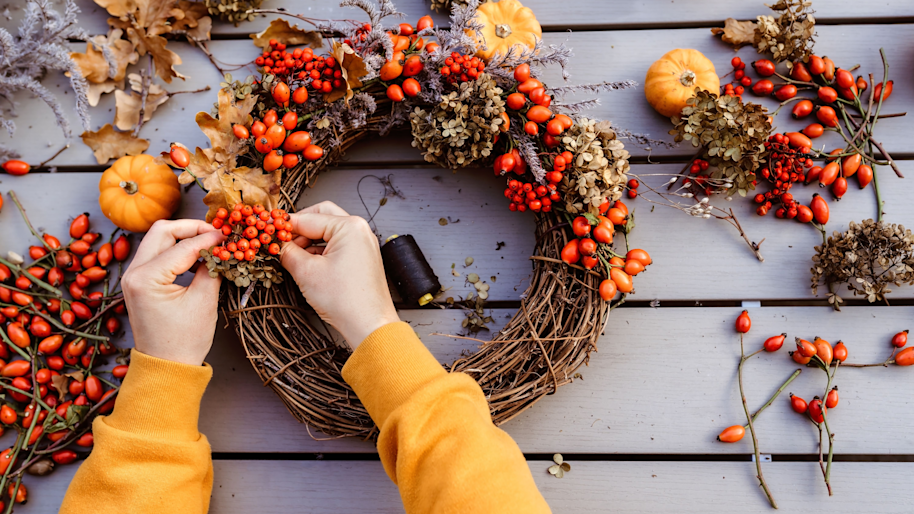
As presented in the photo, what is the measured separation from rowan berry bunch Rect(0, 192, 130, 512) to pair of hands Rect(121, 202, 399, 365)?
1.05ft

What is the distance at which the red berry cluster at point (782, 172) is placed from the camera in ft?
4.74

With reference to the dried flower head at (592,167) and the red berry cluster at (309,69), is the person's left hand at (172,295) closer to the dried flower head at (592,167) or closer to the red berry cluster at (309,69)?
the red berry cluster at (309,69)

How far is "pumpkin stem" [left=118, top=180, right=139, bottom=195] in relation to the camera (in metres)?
1.39

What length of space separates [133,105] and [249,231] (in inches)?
29.8

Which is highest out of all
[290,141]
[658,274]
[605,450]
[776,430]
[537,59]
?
[537,59]

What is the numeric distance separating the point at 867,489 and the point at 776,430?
284mm

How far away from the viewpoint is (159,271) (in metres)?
1.21

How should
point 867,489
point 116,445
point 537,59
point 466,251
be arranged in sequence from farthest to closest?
point 466,251, point 867,489, point 537,59, point 116,445

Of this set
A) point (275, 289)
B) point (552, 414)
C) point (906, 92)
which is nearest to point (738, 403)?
point (552, 414)

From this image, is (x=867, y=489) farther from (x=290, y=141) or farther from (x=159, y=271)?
(x=159, y=271)

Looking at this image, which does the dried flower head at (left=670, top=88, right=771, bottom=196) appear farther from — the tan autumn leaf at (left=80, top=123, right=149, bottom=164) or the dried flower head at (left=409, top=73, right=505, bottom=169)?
the tan autumn leaf at (left=80, top=123, right=149, bottom=164)

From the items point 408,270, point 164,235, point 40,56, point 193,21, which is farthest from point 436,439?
point 40,56

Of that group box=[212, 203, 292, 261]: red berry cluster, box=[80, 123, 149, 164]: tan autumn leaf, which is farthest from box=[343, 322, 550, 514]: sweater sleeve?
box=[80, 123, 149, 164]: tan autumn leaf

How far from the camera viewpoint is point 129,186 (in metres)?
1.40
